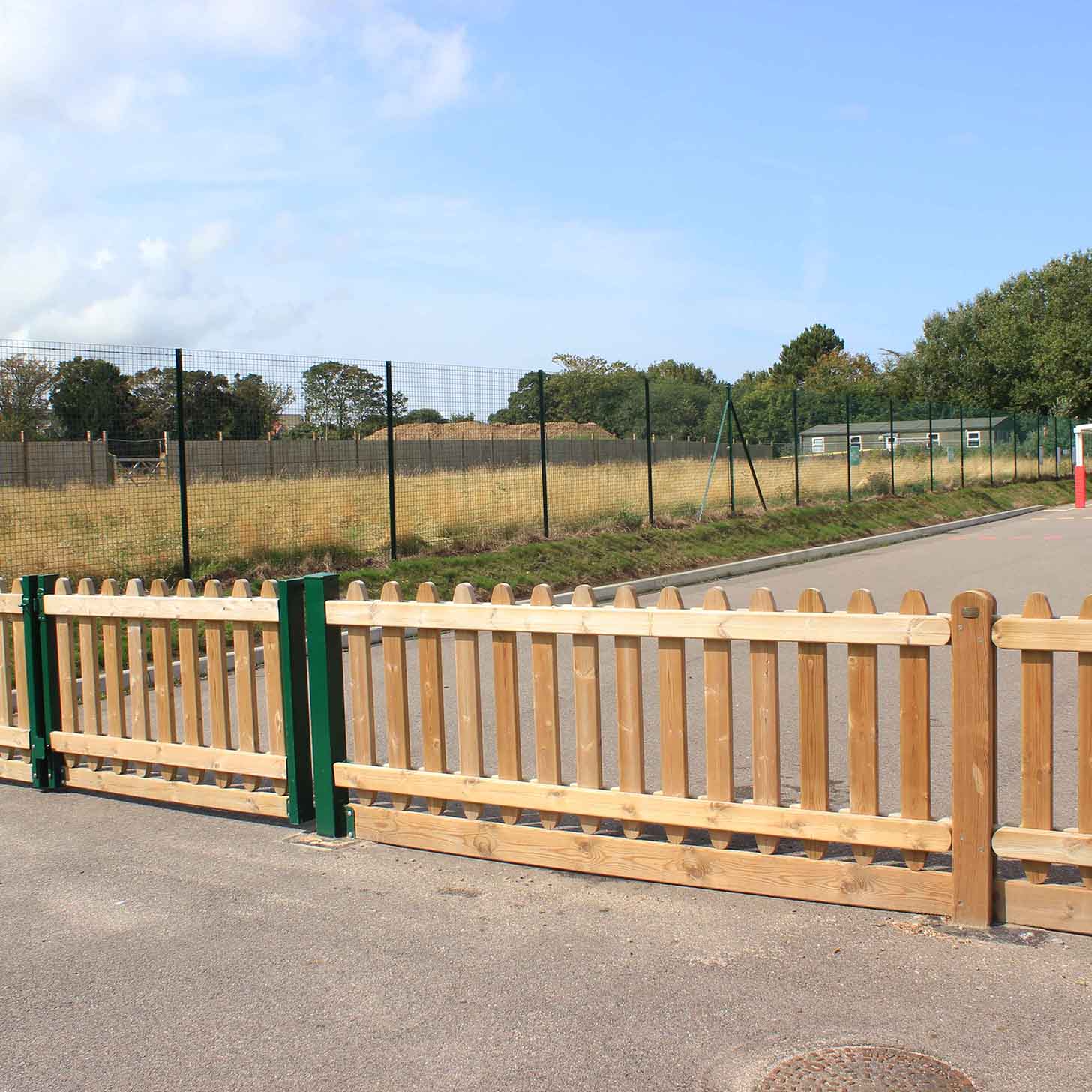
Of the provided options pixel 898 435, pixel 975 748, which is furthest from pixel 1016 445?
pixel 975 748

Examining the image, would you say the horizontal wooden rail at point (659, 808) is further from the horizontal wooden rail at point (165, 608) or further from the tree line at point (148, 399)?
the tree line at point (148, 399)

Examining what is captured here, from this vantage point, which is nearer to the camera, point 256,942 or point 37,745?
point 256,942

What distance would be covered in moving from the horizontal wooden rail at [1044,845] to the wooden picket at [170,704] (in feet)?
→ 10.6

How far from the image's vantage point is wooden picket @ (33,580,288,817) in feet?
18.3

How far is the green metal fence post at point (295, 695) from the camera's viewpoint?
5.35 metres

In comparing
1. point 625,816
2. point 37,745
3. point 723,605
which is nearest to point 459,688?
point 625,816

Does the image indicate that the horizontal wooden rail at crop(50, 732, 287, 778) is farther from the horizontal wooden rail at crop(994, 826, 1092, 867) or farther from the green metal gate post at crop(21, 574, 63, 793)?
the horizontal wooden rail at crop(994, 826, 1092, 867)

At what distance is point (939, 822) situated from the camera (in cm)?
414

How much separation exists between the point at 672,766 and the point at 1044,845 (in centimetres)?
139

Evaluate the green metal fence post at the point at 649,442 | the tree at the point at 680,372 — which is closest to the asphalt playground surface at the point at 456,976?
the green metal fence post at the point at 649,442

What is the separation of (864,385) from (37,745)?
316 feet

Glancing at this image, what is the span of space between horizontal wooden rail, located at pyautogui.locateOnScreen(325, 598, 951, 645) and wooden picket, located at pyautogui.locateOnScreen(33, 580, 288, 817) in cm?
63

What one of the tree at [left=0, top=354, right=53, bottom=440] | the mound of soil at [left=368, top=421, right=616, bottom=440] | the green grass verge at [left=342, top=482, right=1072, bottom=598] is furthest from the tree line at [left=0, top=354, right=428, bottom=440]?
the green grass verge at [left=342, top=482, right=1072, bottom=598]

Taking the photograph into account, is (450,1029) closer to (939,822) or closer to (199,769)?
(939,822)
